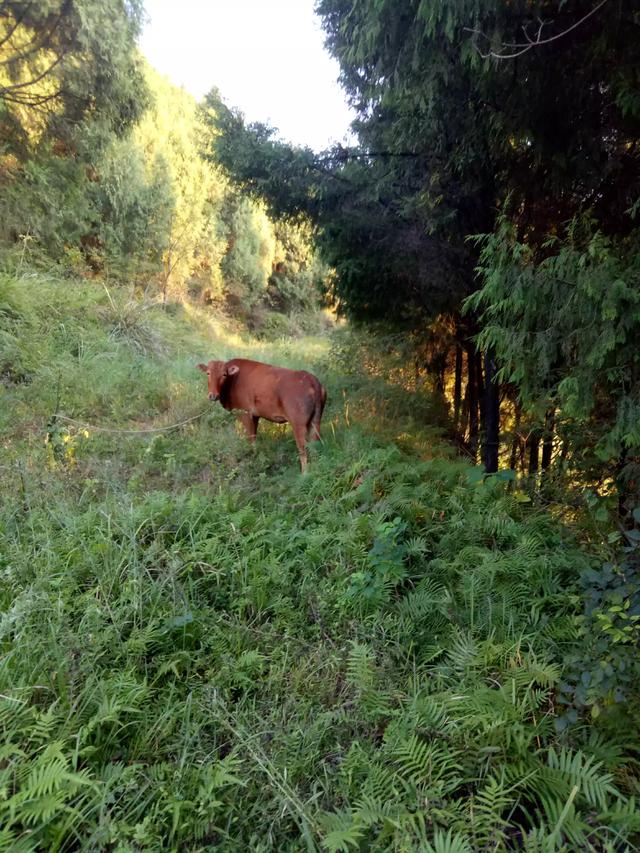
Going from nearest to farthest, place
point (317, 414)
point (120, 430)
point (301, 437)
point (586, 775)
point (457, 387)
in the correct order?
1. point (586, 775)
2. point (301, 437)
3. point (317, 414)
4. point (120, 430)
5. point (457, 387)

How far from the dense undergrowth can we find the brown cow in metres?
0.83

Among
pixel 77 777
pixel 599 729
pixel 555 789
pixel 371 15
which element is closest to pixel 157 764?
pixel 77 777

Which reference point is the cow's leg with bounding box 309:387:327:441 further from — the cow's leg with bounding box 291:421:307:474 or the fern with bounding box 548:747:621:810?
the fern with bounding box 548:747:621:810

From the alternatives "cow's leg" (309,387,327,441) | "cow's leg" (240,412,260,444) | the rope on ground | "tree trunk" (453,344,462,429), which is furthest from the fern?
"tree trunk" (453,344,462,429)

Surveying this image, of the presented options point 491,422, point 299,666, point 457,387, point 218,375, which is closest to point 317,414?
point 218,375

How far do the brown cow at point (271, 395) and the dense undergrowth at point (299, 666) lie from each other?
831 millimetres

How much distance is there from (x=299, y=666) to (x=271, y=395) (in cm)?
360

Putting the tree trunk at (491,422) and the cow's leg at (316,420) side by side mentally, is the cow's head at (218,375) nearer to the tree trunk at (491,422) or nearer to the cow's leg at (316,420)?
the cow's leg at (316,420)

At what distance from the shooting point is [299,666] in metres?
2.47

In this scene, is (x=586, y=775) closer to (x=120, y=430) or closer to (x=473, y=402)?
(x=120, y=430)

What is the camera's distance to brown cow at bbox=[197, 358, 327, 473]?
545cm

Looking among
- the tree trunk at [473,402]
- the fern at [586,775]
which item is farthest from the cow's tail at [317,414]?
the fern at [586,775]

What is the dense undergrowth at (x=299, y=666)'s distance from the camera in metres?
1.71

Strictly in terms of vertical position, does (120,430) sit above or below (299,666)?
above
